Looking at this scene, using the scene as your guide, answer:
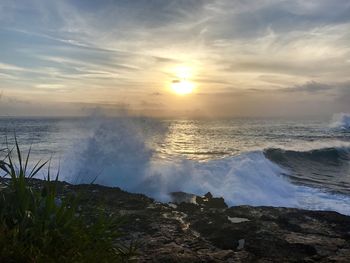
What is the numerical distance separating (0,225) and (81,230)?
738mm

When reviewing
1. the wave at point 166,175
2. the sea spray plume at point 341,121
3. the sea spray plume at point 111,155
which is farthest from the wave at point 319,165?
the sea spray plume at point 341,121

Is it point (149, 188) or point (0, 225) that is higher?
point (0, 225)

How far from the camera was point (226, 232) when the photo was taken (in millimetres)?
7527

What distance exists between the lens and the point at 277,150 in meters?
32.8

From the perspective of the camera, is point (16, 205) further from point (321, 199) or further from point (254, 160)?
point (254, 160)

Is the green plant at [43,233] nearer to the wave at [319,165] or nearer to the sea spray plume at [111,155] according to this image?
the sea spray plume at [111,155]

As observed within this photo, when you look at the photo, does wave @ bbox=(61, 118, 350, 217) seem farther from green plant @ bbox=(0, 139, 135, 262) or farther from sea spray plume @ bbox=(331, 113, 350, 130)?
sea spray plume @ bbox=(331, 113, 350, 130)

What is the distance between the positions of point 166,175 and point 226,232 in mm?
8287

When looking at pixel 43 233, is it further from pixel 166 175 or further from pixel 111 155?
pixel 111 155

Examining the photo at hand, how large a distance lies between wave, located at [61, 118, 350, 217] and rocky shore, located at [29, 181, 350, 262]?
423 cm

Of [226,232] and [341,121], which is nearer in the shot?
[226,232]

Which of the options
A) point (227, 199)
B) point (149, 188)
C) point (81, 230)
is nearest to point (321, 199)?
point (227, 199)

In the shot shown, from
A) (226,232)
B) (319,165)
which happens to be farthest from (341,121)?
(226,232)

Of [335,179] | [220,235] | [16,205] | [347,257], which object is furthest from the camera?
[335,179]
